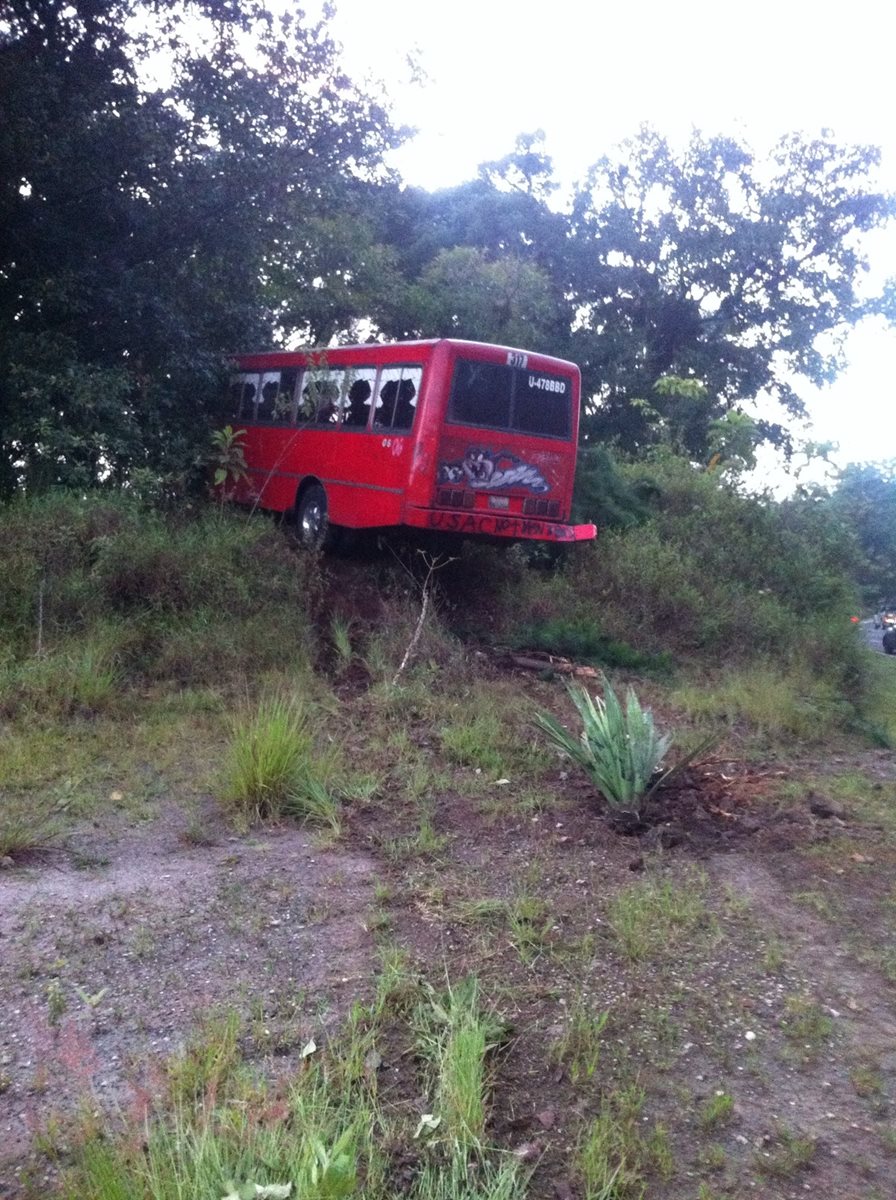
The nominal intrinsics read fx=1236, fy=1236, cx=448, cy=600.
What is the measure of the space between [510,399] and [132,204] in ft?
17.1

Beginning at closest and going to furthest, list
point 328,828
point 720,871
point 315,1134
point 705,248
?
point 315,1134, point 720,871, point 328,828, point 705,248

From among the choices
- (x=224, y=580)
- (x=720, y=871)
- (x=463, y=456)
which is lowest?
(x=720, y=871)

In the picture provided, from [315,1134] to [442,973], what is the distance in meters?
1.52

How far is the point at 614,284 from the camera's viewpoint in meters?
26.8

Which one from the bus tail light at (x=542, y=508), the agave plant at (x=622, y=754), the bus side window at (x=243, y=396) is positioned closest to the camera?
the agave plant at (x=622, y=754)

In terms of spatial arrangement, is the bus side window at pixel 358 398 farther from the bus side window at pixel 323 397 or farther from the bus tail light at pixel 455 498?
the bus tail light at pixel 455 498

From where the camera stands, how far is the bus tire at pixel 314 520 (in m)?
13.7

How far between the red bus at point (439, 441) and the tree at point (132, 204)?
6.49ft

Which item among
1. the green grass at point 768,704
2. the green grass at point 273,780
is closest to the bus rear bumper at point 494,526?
the green grass at point 768,704

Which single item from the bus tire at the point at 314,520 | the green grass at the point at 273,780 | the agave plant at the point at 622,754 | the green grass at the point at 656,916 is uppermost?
the bus tire at the point at 314,520

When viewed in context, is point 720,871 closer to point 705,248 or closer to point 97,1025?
point 97,1025

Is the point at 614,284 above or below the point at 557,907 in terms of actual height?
above

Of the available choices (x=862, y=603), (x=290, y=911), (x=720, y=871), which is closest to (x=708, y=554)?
(x=862, y=603)

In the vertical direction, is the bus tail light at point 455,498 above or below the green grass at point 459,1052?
above
